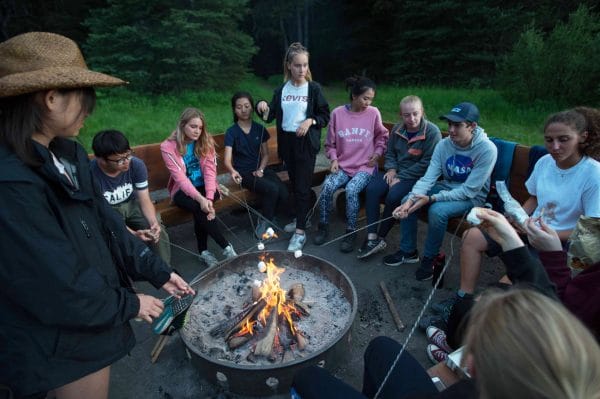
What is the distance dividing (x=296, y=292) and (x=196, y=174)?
6.35 ft

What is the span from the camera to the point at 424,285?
404 cm

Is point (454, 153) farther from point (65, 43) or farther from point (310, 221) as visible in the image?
point (65, 43)

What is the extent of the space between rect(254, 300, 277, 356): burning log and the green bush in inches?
388

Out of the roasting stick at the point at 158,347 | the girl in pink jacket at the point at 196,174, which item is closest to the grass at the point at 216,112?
the girl in pink jacket at the point at 196,174

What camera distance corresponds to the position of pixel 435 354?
3084mm

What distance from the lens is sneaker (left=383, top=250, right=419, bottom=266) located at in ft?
14.4

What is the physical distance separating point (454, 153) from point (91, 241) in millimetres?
3507

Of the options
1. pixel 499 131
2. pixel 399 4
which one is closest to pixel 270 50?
Result: pixel 399 4

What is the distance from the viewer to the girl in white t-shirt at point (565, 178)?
2957mm

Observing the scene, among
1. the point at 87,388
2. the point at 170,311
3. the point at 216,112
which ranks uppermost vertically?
the point at 87,388

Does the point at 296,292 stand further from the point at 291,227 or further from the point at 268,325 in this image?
the point at 291,227

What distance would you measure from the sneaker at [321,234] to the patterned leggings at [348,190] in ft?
0.21

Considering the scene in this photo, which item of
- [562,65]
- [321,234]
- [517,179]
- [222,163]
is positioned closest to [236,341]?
[321,234]

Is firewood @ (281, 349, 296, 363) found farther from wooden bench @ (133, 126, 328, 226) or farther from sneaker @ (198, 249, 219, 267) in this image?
wooden bench @ (133, 126, 328, 226)
